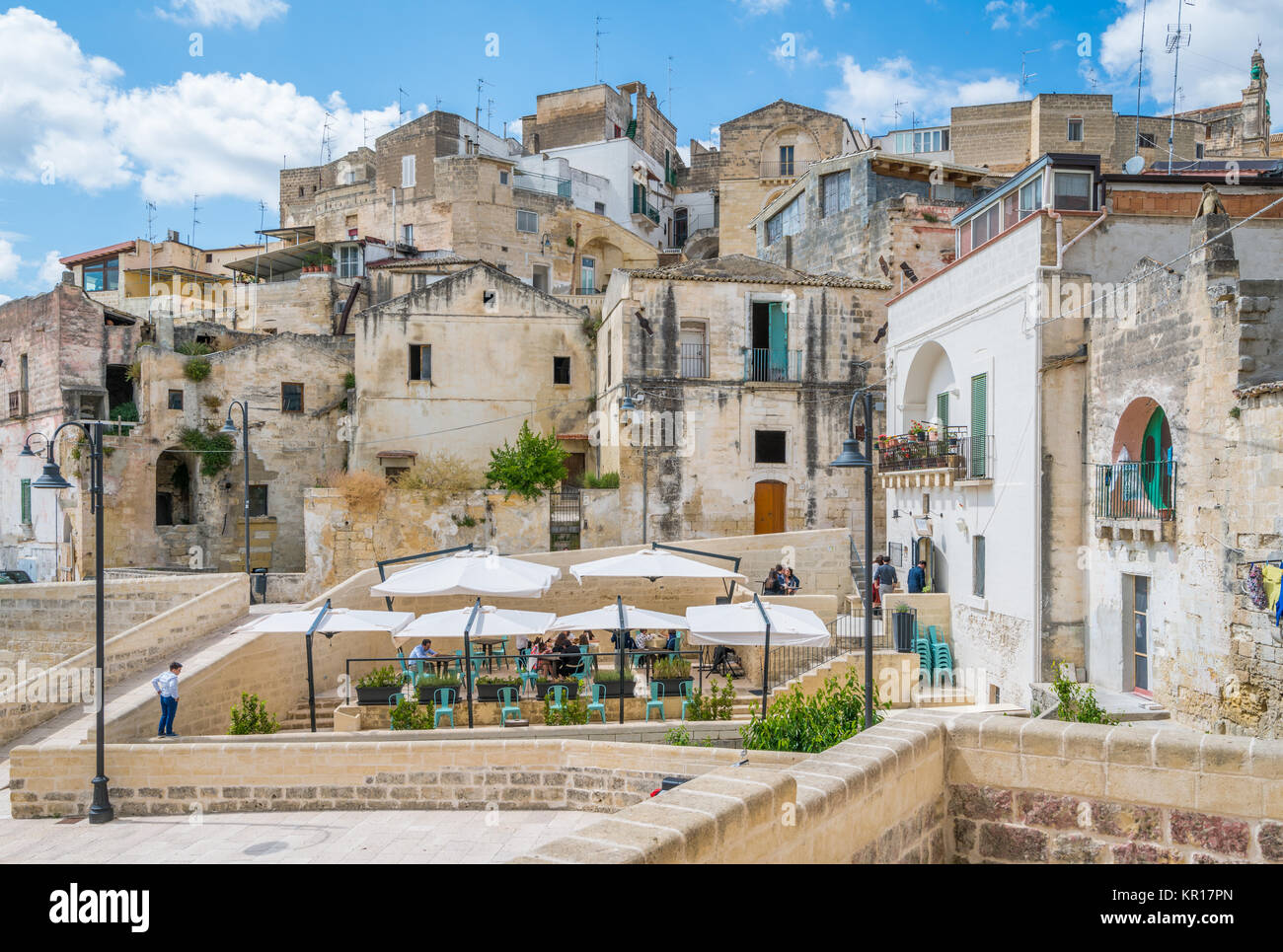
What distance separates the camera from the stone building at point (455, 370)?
97.7 ft

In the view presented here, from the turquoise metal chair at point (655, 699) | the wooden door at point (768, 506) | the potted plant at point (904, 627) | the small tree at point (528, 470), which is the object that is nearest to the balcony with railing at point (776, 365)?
the wooden door at point (768, 506)

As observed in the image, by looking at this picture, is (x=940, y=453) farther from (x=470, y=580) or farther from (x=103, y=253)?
(x=103, y=253)

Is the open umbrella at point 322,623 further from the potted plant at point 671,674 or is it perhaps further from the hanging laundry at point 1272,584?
the hanging laundry at point 1272,584

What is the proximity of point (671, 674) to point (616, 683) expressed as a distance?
4.11ft

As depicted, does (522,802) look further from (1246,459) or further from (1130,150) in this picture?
(1130,150)

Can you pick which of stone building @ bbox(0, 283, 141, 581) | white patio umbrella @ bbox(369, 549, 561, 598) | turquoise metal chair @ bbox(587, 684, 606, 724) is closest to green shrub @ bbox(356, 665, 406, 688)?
white patio umbrella @ bbox(369, 549, 561, 598)

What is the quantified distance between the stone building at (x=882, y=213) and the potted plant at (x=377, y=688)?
19.5 metres

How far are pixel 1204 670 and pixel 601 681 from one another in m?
8.40

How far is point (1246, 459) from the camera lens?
35.5 ft

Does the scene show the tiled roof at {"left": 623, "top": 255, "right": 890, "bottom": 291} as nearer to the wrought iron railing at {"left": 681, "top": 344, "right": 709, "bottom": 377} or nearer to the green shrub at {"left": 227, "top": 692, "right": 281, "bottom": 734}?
the wrought iron railing at {"left": 681, "top": 344, "right": 709, "bottom": 377}

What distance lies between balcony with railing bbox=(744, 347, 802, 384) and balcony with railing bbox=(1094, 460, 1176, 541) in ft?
43.5

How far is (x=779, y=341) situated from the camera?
89.8 feet
